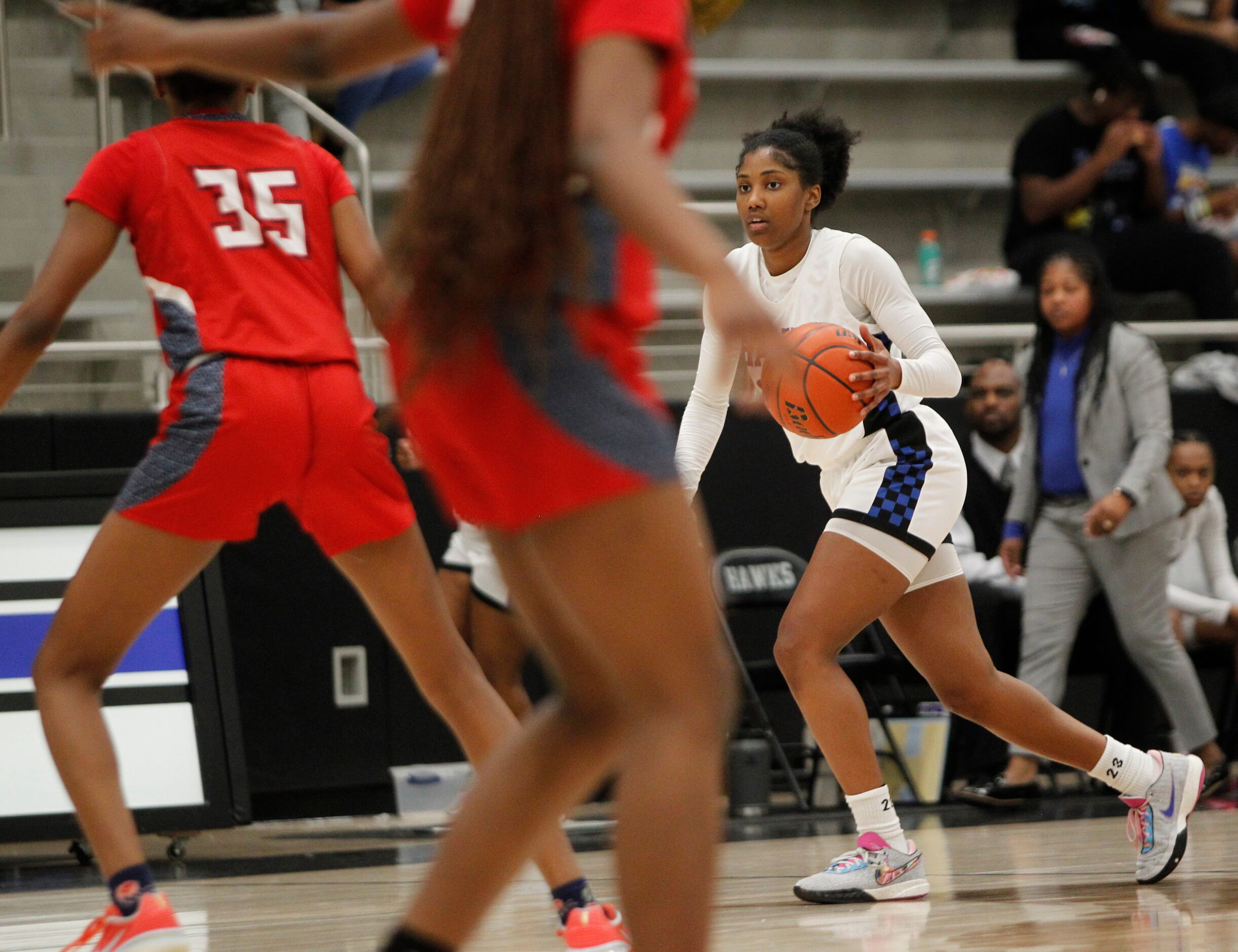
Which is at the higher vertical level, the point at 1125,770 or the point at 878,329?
the point at 878,329

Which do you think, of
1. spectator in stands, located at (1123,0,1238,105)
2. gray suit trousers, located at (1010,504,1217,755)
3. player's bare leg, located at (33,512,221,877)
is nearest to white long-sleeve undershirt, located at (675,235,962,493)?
player's bare leg, located at (33,512,221,877)

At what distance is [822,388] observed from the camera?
11.5ft

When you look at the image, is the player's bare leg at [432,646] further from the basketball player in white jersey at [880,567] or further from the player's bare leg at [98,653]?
the basketball player in white jersey at [880,567]

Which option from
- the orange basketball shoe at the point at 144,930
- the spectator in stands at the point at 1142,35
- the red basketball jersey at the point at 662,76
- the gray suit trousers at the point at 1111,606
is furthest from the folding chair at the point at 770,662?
the spectator in stands at the point at 1142,35

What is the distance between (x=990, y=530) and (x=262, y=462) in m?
4.98

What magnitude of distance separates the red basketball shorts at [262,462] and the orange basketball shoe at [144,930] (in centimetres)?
62

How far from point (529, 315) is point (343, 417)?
1.13 meters

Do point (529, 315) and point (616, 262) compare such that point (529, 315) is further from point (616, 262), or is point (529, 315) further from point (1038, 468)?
point (1038, 468)

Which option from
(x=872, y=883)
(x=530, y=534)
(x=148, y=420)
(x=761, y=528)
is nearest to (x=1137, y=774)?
(x=872, y=883)

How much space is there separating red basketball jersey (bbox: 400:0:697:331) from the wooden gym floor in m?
1.72

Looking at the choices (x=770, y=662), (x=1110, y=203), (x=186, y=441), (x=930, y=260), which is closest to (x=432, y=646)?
(x=186, y=441)

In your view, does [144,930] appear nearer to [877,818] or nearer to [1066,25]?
[877,818]

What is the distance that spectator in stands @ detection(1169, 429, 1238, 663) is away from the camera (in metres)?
6.90

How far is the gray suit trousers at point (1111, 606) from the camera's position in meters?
6.29
